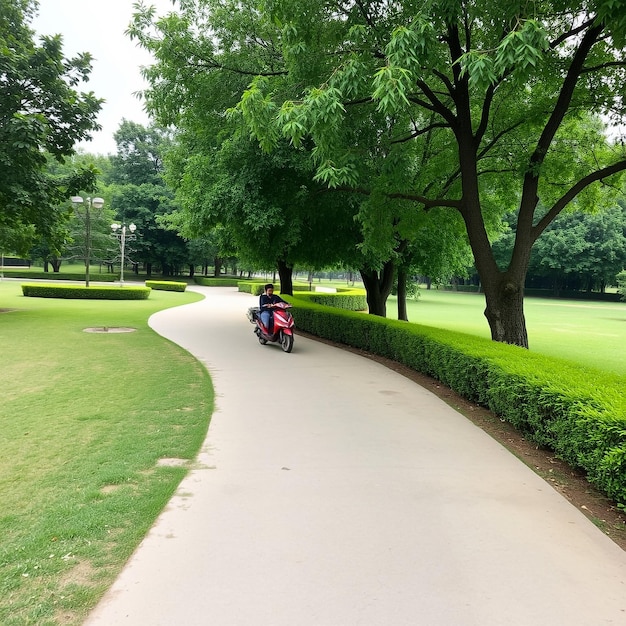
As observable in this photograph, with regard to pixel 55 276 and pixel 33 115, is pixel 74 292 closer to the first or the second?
pixel 33 115

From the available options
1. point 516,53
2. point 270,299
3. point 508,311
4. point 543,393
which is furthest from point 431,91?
point 543,393

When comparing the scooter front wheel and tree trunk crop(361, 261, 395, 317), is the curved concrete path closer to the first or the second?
the scooter front wheel

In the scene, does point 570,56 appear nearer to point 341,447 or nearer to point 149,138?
point 341,447

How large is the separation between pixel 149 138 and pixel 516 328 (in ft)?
194

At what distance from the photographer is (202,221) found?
38.2ft

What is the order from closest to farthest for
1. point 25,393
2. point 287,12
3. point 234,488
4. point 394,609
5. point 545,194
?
point 394,609 → point 234,488 → point 25,393 → point 287,12 → point 545,194

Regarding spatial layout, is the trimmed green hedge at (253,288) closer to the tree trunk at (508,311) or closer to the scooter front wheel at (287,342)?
the scooter front wheel at (287,342)


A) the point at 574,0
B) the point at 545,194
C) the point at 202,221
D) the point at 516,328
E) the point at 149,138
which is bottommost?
the point at 516,328

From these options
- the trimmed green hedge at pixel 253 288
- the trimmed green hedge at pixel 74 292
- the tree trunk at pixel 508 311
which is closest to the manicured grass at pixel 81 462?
the tree trunk at pixel 508 311

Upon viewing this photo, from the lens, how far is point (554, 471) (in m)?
4.16

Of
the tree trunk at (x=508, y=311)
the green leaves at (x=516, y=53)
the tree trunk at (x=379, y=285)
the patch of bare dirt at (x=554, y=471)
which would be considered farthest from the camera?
the tree trunk at (x=379, y=285)

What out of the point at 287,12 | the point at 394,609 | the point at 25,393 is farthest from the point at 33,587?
the point at 287,12

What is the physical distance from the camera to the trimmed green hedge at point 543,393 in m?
3.47

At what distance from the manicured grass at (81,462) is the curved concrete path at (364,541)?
0.64 feet
